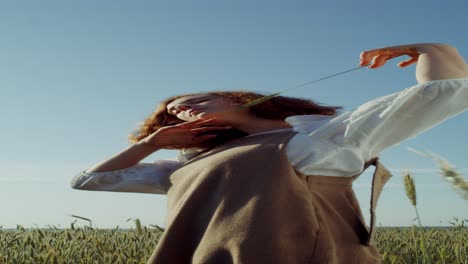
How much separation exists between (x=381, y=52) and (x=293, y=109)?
481 mm

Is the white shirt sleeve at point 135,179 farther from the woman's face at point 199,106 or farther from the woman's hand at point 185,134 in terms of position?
the woman's face at point 199,106

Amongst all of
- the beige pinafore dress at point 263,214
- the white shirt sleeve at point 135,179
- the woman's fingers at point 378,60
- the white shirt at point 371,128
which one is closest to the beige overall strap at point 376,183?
the beige pinafore dress at point 263,214

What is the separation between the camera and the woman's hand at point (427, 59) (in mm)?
2074

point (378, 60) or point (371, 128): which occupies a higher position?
point (378, 60)

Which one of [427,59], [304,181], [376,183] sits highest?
[427,59]

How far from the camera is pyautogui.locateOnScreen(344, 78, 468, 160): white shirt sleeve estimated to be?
78.0 inches

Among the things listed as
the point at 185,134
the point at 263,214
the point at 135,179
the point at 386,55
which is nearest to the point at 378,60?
the point at 386,55

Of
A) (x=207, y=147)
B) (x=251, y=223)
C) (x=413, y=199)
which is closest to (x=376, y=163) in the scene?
(x=413, y=199)

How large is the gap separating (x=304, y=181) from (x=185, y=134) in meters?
Answer: 0.74

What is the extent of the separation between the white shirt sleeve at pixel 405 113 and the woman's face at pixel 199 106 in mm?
647

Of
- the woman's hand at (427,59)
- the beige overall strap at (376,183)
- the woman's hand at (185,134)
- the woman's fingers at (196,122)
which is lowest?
the beige overall strap at (376,183)

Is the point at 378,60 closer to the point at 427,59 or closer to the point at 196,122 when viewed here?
the point at 427,59

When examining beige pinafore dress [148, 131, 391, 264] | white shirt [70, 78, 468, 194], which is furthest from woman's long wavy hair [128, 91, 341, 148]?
white shirt [70, 78, 468, 194]

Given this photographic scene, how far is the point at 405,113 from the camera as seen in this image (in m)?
2.02
